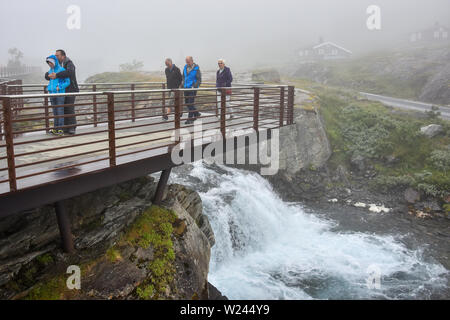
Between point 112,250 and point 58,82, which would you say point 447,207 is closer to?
point 112,250

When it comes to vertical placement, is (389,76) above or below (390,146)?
above

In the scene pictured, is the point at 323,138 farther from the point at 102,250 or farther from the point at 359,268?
the point at 102,250

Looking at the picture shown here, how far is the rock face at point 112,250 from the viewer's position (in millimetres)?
7102

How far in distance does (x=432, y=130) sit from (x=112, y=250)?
21.9 metres

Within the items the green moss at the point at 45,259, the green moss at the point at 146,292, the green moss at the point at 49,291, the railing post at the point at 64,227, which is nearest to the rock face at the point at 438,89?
the green moss at the point at 146,292

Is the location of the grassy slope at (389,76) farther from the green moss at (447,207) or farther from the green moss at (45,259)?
the green moss at (45,259)

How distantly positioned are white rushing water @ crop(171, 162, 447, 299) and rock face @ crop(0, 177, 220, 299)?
151 inches

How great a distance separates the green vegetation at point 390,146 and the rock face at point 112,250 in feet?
50.0

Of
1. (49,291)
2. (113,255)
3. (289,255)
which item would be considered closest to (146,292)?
(113,255)

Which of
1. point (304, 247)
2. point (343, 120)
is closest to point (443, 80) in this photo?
point (343, 120)

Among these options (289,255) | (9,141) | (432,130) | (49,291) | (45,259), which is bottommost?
(289,255)

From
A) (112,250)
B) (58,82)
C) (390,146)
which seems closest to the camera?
(112,250)

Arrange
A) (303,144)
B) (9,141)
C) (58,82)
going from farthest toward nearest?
(303,144) → (58,82) → (9,141)

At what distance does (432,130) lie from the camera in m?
23.6
